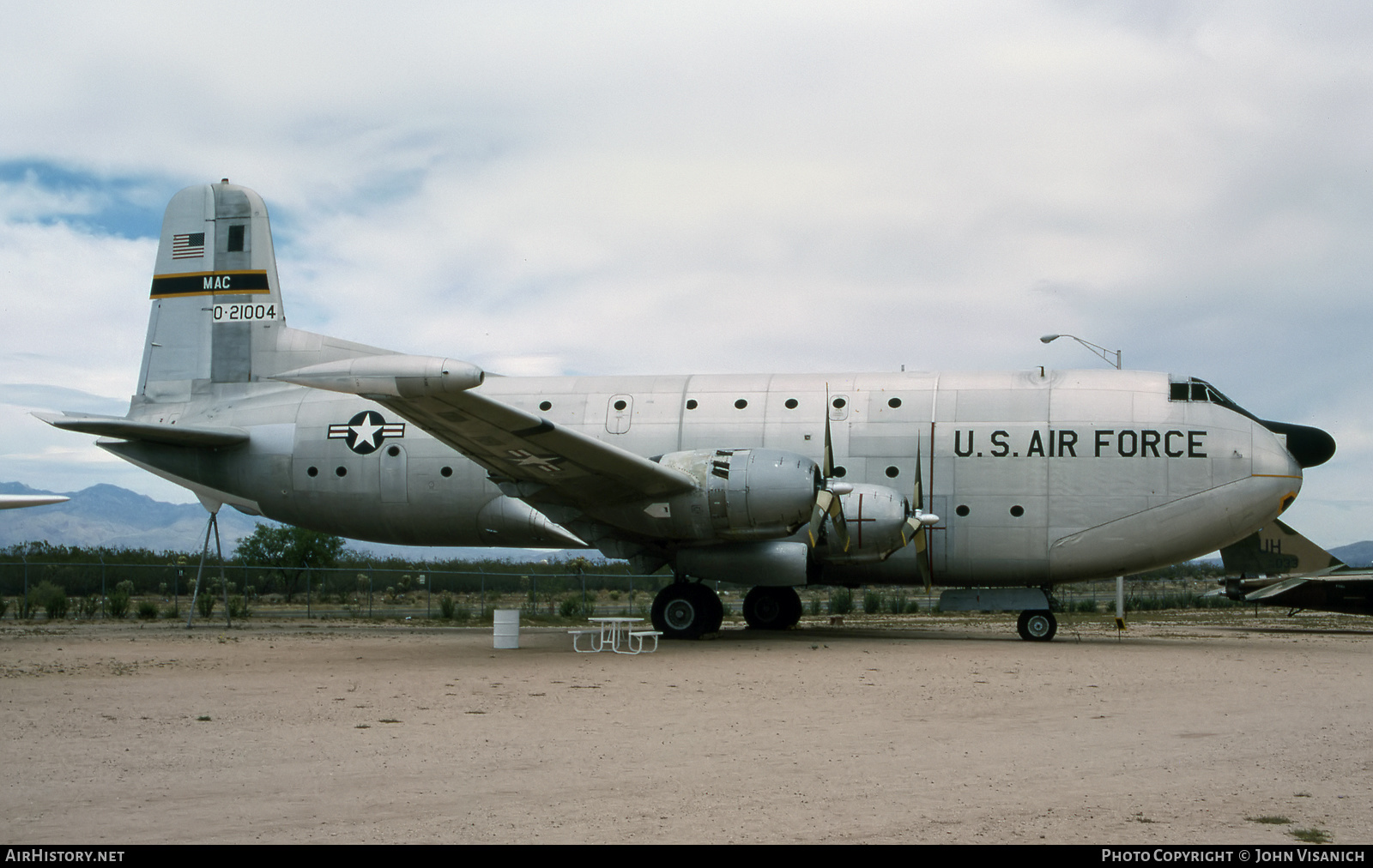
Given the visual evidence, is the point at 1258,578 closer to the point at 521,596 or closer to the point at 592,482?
the point at 592,482

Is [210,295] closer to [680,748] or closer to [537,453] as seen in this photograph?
[537,453]

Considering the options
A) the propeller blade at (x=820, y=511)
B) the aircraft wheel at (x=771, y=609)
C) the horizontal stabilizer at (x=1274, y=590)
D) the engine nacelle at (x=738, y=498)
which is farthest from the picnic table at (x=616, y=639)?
the horizontal stabilizer at (x=1274, y=590)

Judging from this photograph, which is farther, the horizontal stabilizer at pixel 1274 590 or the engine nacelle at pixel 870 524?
the horizontal stabilizer at pixel 1274 590

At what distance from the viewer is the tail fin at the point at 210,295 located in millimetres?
21891

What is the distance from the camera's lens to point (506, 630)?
55.4ft

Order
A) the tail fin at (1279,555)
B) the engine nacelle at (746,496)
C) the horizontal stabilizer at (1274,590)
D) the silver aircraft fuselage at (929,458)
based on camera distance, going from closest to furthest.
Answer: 1. the engine nacelle at (746,496)
2. the silver aircraft fuselage at (929,458)
3. the horizontal stabilizer at (1274,590)
4. the tail fin at (1279,555)

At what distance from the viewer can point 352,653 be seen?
51.9ft

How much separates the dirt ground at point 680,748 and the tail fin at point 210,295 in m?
7.99

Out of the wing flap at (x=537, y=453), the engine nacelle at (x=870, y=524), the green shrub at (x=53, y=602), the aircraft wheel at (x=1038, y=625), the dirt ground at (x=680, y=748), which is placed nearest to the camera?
the dirt ground at (x=680, y=748)

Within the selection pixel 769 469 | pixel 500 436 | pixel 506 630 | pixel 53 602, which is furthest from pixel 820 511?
pixel 53 602

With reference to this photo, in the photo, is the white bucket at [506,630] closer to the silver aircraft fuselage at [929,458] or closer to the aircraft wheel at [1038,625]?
the silver aircraft fuselage at [929,458]

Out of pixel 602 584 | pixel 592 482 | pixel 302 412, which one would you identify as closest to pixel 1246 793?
pixel 592 482

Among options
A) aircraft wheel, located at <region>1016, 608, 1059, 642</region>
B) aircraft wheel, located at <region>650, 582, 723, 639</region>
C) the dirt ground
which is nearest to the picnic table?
aircraft wheel, located at <region>650, 582, 723, 639</region>
